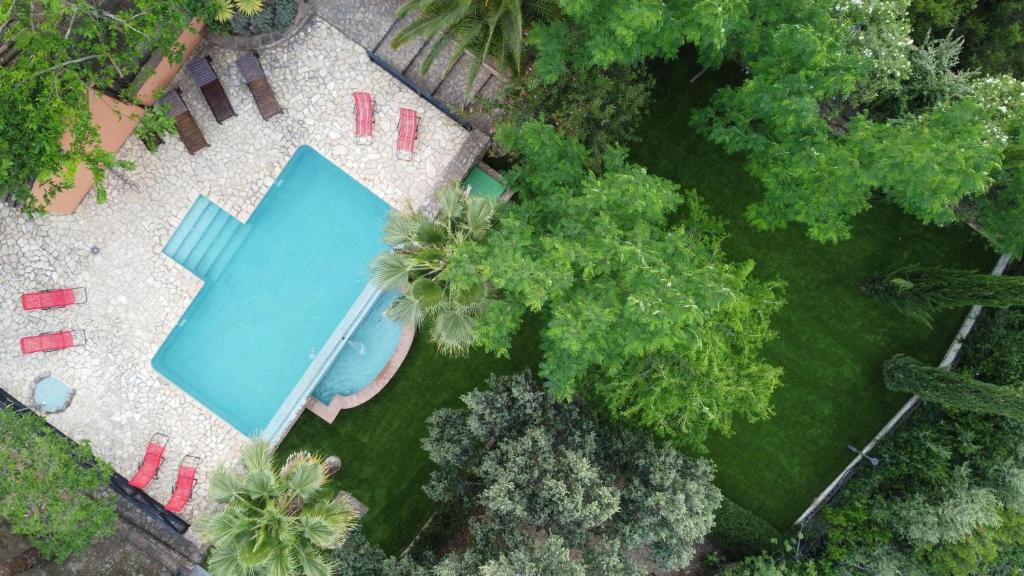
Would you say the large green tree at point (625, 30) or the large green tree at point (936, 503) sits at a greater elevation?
the large green tree at point (625, 30)

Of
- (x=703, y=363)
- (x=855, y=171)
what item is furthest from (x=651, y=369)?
(x=855, y=171)

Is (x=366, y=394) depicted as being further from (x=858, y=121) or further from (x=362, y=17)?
(x=858, y=121)

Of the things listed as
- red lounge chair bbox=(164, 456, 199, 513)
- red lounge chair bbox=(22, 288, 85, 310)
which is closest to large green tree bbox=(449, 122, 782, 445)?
red lounge chair bbox=(164, 456, 199, 513)

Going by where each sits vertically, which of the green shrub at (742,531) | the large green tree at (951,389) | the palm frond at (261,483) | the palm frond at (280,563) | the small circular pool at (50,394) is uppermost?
the large green tree at (951,389)

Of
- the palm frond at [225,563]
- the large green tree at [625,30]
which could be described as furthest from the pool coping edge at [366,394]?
the large green tree at [625,30]

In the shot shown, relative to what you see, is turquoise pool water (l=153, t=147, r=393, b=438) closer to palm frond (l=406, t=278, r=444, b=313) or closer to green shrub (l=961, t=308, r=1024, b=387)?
palm frond (l=406, t=278, r=444, b=313)

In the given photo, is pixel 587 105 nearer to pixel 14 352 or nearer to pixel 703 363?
pixel 703 363

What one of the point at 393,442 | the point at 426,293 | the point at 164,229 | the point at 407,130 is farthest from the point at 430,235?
the point at 164,229

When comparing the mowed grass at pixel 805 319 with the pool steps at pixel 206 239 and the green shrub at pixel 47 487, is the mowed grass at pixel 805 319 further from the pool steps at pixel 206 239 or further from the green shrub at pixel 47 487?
the green shrub at pixel 47 487

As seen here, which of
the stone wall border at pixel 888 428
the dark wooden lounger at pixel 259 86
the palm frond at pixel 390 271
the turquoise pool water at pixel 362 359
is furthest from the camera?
the turquoise pool water at pixel 362 359
